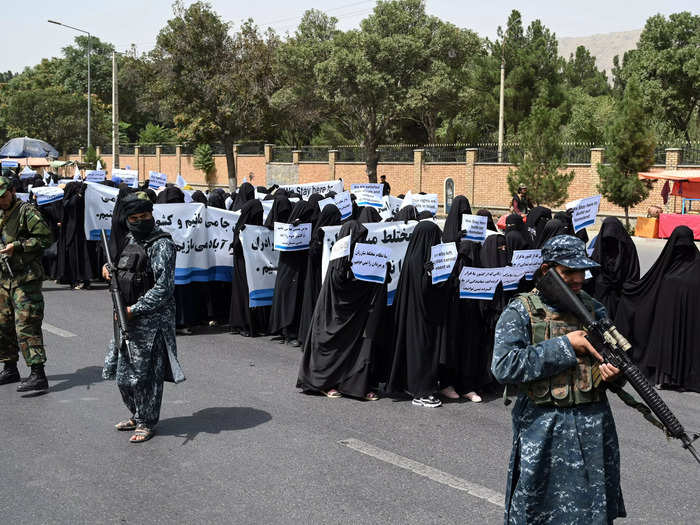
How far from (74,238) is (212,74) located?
29.8 metres

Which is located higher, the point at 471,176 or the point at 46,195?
the point at 471,176

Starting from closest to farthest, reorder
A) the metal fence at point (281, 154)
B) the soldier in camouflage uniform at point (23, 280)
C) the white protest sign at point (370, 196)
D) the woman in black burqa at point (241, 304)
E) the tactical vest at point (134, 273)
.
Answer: the tactical vest at point (134, 273) < the soldier in camouflage uniform at point (23, 280) < the woman in black burqa at point (241, 304) < the white protest sign at point (370, 196) < the metal fence at point (281, 154)

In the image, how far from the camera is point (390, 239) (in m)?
8.15

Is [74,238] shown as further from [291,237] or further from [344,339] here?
[344,339]

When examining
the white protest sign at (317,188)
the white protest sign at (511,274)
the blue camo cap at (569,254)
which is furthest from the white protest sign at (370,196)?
the blue camo cap at (569,254)

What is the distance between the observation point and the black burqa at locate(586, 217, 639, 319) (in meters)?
8.24

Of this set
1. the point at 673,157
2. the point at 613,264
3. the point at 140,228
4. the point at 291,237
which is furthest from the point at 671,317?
the point at 673,157

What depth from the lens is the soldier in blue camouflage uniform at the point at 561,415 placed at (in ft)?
11.0

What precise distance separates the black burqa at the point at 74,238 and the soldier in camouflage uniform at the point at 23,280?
5995 mm

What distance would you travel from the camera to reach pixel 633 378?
3188 mm

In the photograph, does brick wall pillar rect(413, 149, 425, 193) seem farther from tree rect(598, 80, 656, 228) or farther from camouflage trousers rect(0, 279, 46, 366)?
camouflage trousers rect(0, 279, 46, 366)

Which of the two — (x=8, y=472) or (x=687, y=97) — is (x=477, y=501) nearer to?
(x=8, y=472)

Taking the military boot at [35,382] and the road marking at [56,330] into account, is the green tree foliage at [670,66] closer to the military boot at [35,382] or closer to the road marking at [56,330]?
the road marking at [56,330]

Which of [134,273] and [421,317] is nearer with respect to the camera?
[134,273]
